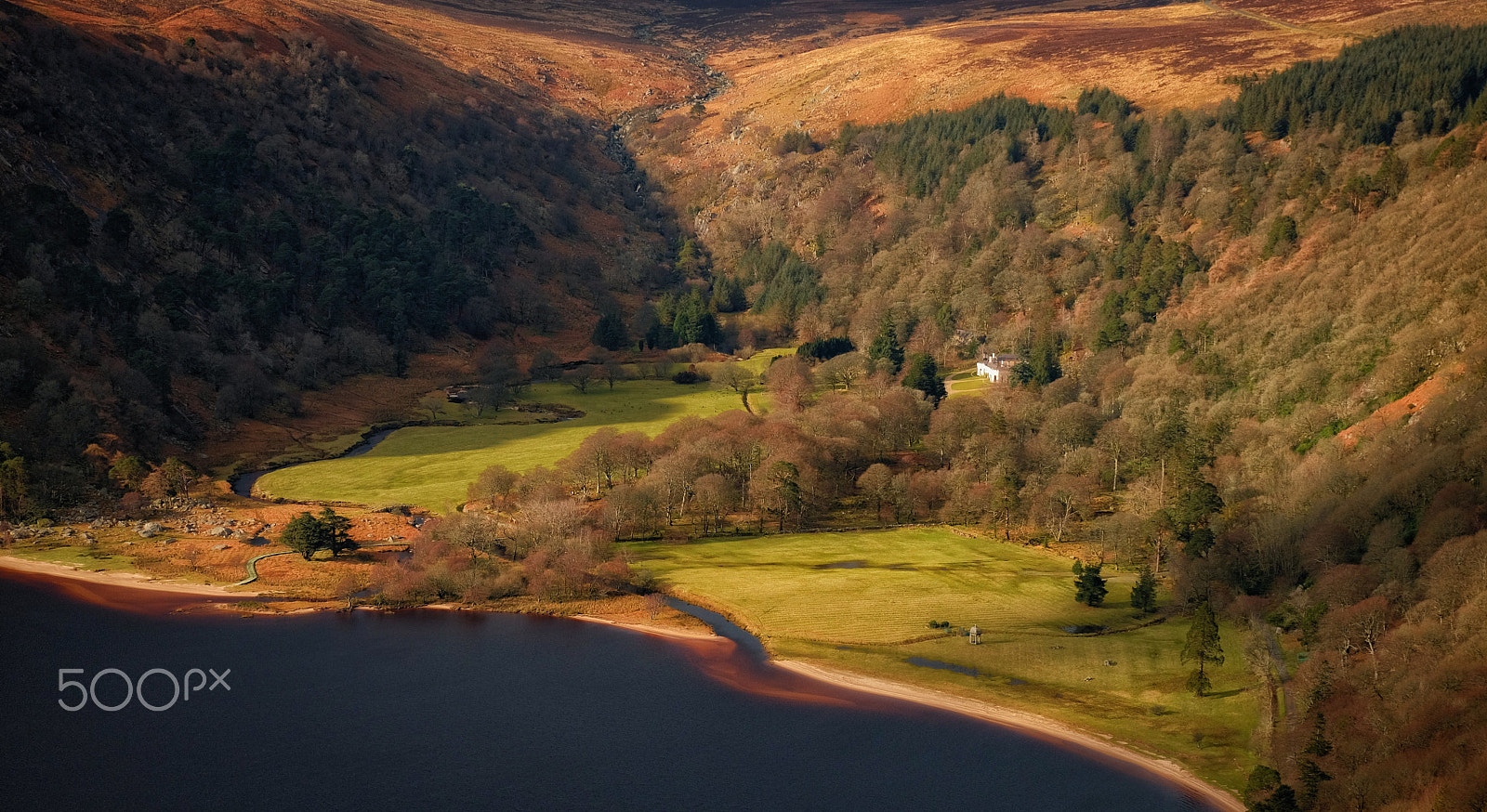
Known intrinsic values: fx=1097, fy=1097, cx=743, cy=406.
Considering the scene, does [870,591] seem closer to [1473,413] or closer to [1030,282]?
[1473,413]

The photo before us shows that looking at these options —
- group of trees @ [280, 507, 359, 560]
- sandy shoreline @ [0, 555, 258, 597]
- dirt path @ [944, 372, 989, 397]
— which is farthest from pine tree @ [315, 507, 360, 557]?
dirt path @ [944, 372, 989, 397]

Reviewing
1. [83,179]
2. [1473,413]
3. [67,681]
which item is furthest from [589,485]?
[83,179]

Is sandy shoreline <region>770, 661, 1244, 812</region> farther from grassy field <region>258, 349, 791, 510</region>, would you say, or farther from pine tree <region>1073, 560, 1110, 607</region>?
grassy field <region>258, 349, 791, 510</region>

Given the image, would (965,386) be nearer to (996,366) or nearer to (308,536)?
(996,366)

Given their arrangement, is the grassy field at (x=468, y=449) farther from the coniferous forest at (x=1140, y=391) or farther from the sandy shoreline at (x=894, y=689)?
the sandy shoreline at (x=894, y=689)

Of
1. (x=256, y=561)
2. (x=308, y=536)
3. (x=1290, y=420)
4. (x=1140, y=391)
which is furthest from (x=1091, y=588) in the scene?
(x=256, y=561)

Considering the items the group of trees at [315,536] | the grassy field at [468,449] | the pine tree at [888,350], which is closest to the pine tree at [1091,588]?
the grassy field at [468,449]
